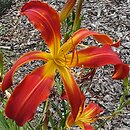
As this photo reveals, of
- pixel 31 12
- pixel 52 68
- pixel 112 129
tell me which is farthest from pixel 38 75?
pixel 112 129

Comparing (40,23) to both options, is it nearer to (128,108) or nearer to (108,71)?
(128,108)

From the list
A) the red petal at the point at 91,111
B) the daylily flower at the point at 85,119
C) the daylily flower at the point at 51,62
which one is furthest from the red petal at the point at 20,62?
the red petal at the point at 91,111

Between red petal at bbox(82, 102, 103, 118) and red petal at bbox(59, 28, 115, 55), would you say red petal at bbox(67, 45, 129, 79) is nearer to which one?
red petal at bbox(59, 28, 115, 55)

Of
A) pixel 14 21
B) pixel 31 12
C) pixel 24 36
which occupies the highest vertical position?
pixel 14 21

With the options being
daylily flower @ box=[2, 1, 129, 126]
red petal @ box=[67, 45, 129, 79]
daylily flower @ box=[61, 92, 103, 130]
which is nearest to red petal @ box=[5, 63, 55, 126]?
daylily flower @ box=[2, 1, 129, 126]

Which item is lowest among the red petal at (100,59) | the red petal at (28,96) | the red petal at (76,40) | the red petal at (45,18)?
the red petal at (28,96)

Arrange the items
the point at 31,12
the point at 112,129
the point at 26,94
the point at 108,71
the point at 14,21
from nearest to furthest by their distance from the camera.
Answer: the point at 26,94 → the point at 31,12 → the point at 112,129 → the point at 108,71 → the point at 14,21

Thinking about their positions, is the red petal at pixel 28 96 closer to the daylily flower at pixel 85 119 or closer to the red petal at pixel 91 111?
the daylily flower at pixel 85 119

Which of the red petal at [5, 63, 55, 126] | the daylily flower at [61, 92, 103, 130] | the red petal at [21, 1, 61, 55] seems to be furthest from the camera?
the daylily flower at [61, 92, 103, 130]
